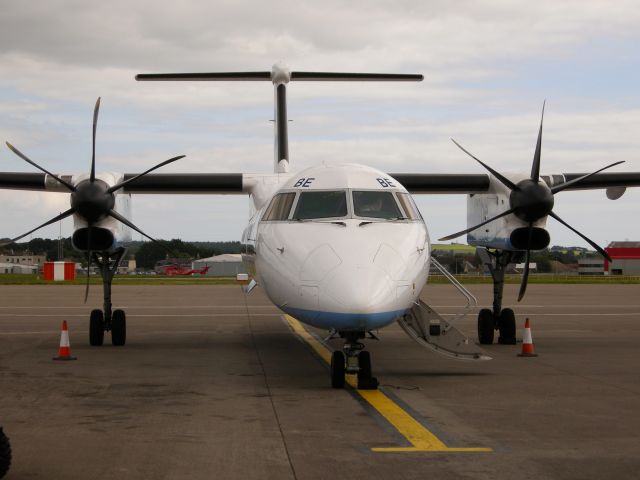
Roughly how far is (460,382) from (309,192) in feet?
10.3

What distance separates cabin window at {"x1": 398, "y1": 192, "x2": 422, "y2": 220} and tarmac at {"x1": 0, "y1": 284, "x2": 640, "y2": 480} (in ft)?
7.05

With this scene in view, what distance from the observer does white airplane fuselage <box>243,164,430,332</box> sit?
9.76m

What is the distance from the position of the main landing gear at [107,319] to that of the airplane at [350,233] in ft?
0.08

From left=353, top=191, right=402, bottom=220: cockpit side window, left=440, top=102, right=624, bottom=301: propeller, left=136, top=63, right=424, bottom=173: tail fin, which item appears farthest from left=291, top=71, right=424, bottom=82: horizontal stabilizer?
left=353, top=191, right=402, bottom=220: cockpit side window

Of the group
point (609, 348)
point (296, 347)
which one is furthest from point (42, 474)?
point (609, 348)

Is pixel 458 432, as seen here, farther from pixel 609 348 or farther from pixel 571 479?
pixel 609 348

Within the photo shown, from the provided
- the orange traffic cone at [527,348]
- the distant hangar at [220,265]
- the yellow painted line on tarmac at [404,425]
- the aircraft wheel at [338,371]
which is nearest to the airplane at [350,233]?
the aircraft wheel at [338,371]

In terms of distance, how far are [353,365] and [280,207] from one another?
8.50ft

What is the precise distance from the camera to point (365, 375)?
10523mm

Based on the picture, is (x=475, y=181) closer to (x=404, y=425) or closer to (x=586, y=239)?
(x=586, y=239)

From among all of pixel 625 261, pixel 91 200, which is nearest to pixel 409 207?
pixel 91 200

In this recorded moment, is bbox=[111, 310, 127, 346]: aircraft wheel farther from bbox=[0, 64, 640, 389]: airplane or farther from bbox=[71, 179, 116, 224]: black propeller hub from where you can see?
bbox=[71, 179, 116, 224]: black propeller hub

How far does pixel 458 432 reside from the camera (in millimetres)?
7957

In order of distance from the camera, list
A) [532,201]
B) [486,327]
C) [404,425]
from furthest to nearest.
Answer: [486,327] < [532,201] < [404,425]
